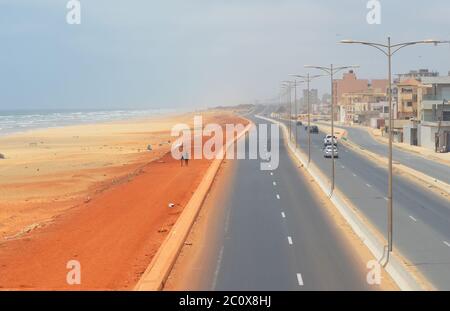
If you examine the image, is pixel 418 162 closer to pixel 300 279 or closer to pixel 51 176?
pixel 51 176

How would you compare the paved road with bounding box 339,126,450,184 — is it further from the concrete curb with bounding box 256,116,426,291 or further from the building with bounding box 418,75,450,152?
the concrete curb with bounding box 256,116,426,291

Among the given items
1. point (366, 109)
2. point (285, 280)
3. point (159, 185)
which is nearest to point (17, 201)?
point (159, 185)

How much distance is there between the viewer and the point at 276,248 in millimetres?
22953

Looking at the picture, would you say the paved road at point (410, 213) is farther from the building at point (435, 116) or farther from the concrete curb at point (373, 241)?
the building at point (435, 116)

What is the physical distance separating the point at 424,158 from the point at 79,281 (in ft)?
171

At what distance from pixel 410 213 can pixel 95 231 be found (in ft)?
46.8

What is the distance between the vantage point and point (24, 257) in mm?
22984

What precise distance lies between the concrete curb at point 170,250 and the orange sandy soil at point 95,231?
40 cm

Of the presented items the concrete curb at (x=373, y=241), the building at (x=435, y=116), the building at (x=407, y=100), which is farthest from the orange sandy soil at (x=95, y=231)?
the building at (x=407, y=100)

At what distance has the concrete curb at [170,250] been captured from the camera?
18206mm

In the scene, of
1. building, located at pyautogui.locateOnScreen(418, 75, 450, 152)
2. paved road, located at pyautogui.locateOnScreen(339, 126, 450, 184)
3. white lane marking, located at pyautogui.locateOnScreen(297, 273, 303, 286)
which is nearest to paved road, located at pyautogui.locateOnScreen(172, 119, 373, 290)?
white lane marking, located at pyautogui.locateOnScreen(297, 273, 303, 286)
